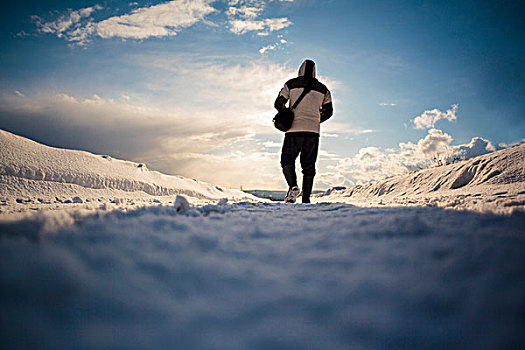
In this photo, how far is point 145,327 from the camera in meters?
0.64

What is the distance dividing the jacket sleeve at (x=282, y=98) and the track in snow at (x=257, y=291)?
4254mm

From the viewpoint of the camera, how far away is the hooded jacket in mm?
4797

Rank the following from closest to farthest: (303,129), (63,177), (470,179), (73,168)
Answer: (63,177) < (73,168) < (470,179) < (303,129)

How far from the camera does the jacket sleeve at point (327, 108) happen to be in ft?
17.2

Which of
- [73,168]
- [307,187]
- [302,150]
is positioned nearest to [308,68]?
[302,150]

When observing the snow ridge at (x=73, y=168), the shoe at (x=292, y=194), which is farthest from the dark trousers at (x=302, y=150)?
the snow ridge at (x=73, y=168)

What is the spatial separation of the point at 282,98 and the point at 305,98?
44cm

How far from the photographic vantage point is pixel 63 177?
3.98 metres

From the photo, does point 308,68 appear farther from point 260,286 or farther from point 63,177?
point 260,286

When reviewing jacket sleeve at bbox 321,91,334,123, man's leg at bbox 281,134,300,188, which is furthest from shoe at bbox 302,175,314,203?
jacket sleeve at bbox 321,91,334,123

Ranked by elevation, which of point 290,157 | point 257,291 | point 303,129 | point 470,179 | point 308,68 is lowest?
point 257,291

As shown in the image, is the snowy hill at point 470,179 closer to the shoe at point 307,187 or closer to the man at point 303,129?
the shoe at point 307,187

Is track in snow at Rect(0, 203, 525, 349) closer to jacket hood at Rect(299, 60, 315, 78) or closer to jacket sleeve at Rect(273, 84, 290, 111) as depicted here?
jacket sleeve at Rect(273, 84, 290, 111)

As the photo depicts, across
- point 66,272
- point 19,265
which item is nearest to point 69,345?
point 66,272
